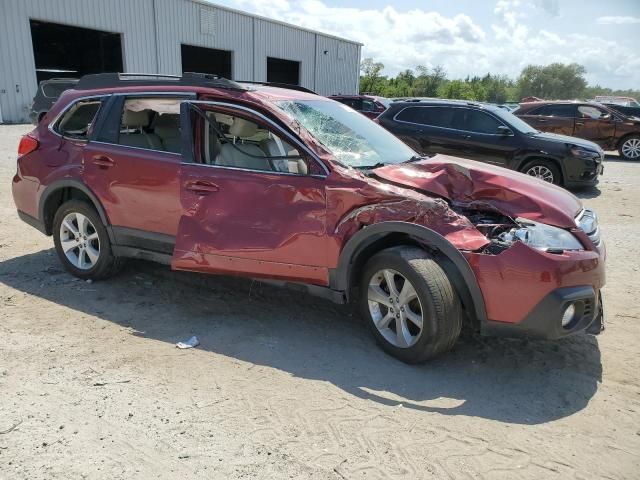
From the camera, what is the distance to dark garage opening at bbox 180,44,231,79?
29.1 m

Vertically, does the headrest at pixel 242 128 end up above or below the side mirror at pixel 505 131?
above

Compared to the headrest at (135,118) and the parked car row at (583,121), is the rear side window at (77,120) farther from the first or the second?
the parked car row at (583,121)

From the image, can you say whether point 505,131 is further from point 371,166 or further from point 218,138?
point 218,138

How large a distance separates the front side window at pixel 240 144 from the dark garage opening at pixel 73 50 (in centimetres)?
2123

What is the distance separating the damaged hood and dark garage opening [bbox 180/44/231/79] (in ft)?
85.7

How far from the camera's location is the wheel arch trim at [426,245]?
3.29 metres

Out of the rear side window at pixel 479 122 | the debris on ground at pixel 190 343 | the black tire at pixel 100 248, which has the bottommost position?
the debris on ground at pixel 190 343

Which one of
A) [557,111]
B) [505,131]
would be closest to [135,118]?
[505,131]

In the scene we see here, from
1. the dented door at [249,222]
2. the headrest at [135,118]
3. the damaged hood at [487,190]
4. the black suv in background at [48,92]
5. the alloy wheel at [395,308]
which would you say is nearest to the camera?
the alloy wheel at [395,308]

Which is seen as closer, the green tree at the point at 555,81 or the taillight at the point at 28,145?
the taillight at the point at 28,145

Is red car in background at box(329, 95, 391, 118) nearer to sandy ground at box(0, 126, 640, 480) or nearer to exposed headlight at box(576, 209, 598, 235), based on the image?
sandy ground at box(0, 126, 640, 480)

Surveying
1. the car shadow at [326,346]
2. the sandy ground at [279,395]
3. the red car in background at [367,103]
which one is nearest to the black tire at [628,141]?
the red car in background at [367,103]

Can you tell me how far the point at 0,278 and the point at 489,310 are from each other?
A: 444 centimetres

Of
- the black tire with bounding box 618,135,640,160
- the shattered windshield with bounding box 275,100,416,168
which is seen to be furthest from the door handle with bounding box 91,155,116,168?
the black tire with bounding box 618,135,640,160
